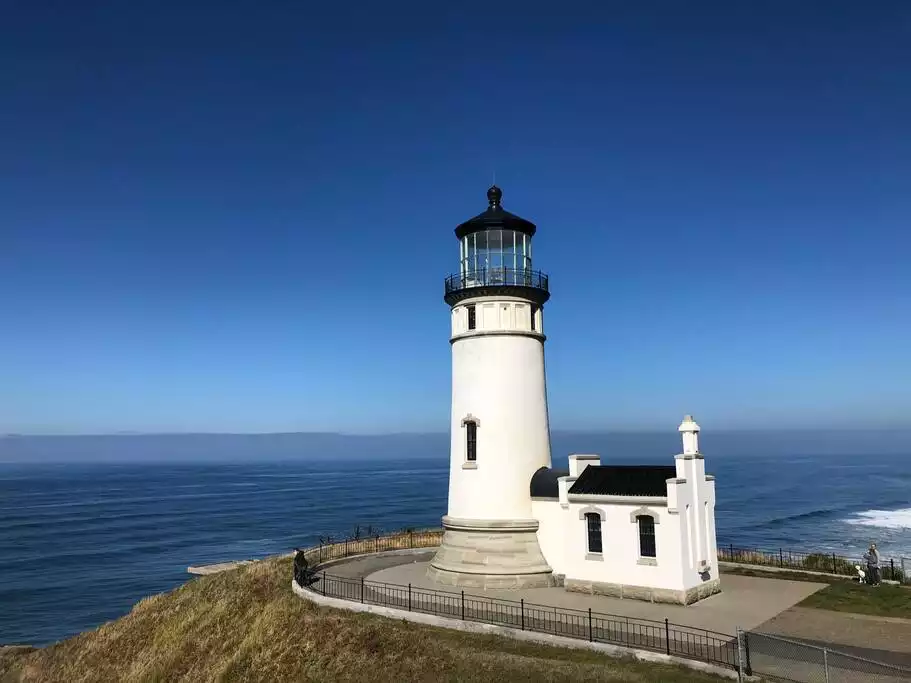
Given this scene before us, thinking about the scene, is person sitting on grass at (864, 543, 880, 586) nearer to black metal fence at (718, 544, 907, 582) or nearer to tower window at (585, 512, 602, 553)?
black metal fence at (718, 544, 907, 582)

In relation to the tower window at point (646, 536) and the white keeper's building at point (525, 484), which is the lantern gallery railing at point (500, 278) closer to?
the white keeper's building at point (525, 484)

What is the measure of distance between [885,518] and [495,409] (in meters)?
62.3

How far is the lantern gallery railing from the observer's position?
23.3 m

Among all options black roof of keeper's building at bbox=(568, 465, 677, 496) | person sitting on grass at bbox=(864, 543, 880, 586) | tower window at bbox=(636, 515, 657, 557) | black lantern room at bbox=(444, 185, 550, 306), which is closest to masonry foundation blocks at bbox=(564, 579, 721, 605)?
tower window at bbox=(636, 515, 657, 557)

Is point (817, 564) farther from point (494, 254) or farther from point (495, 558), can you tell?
point (494, 254)

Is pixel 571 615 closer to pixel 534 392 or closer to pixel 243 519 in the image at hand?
pixel 534 392

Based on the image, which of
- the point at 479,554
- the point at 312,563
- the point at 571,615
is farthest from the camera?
the point at 312,563

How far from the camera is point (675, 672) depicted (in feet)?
44.2

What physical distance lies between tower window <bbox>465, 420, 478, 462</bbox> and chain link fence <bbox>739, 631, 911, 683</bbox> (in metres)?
10.2

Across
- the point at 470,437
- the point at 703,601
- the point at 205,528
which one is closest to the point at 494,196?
the point at 470,437

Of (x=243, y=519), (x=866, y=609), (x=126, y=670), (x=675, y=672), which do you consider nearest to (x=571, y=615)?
(x=675, y=672)

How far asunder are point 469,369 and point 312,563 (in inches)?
398

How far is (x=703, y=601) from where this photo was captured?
771 inches

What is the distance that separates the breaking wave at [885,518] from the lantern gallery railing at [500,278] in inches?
2121
